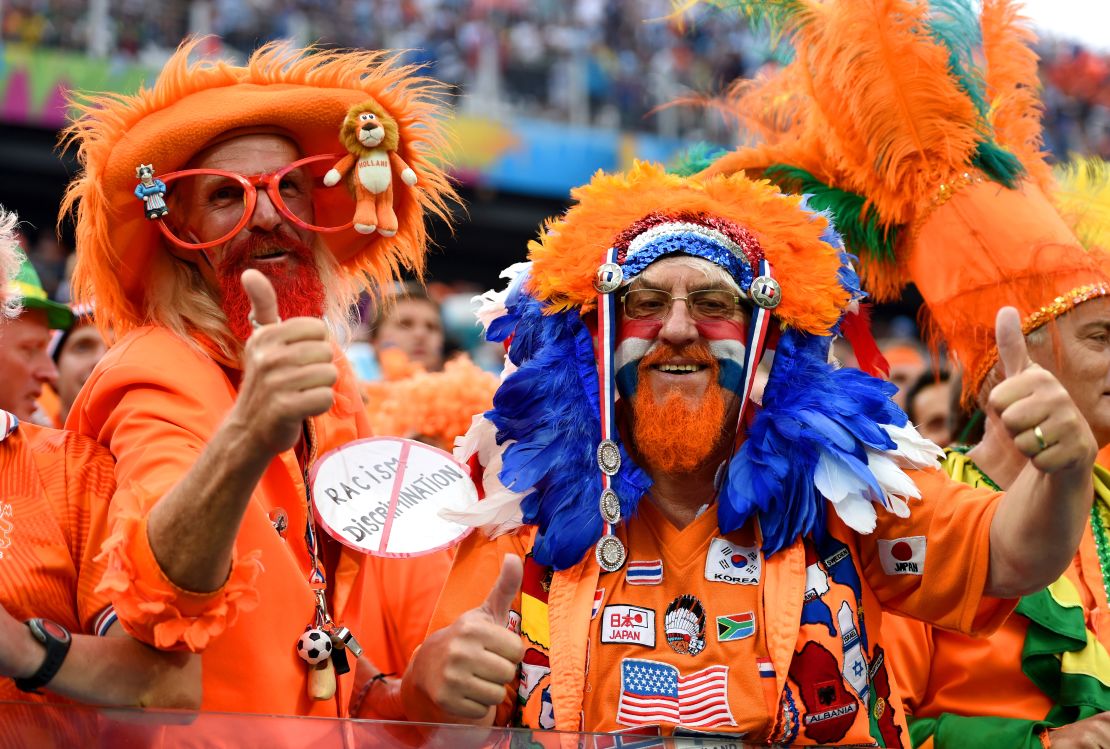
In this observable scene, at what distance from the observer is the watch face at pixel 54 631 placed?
214 centimetres

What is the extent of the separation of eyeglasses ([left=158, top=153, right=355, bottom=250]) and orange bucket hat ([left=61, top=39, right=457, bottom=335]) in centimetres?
5

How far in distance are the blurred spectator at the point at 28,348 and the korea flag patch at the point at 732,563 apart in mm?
2175

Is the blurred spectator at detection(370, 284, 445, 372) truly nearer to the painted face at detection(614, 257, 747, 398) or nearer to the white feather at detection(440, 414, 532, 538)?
the white feather at detection(440, 414, 532, 538)

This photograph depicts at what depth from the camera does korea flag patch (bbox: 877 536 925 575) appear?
253 centimetres

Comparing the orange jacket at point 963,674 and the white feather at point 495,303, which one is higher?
the white feather at point 495,303

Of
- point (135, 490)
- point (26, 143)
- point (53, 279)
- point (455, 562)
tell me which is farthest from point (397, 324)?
point (26, 143)

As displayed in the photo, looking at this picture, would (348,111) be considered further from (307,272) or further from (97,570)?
(97,570)

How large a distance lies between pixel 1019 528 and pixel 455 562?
3.44 ft

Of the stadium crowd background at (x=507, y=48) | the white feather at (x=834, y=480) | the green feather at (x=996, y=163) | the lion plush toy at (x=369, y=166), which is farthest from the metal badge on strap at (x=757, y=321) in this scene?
the stadium crowd background at (x=507, y=48)

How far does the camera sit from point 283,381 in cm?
200

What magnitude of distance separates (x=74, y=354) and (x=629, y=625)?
2873 millimetres

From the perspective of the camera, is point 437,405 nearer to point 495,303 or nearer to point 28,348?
point 28,348

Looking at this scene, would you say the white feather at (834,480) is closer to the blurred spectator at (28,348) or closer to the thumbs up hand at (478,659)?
the thumbs up hand at (478,659)

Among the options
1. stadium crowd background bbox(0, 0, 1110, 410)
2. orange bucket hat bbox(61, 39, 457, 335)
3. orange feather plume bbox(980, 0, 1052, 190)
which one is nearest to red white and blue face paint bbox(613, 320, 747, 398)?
orange bucket hat bbox(61, 39, 457, 335)
